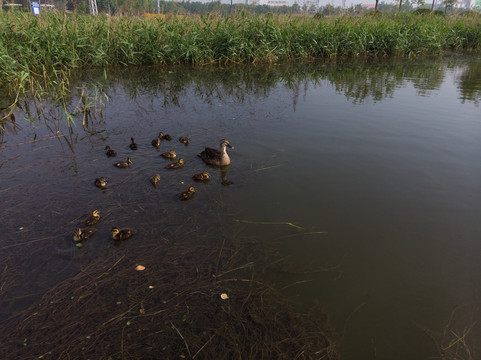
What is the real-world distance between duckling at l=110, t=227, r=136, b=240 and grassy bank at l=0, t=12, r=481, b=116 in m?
7.98

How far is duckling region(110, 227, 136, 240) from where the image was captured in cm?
446

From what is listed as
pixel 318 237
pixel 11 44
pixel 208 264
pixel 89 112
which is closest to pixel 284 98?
pixel 89 112

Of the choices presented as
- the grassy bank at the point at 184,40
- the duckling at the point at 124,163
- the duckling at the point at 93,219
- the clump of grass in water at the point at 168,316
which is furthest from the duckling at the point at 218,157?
the grassy bank at the point at 184,40

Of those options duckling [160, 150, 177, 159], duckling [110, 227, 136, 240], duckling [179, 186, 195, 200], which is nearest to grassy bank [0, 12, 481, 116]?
duckling [160, 150, 177, 159]

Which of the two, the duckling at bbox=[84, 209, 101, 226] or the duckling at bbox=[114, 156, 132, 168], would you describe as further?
the duckling at bbox=[114, 156, 132, 168]

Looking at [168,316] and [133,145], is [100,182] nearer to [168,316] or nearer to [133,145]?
Answer: [133,145]

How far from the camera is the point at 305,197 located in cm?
549

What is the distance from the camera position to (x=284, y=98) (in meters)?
11.2

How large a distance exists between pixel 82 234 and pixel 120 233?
497mm

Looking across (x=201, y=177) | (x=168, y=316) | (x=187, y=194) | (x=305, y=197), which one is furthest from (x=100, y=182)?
(x=305, y=197)

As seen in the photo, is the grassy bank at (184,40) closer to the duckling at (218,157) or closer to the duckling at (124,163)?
the duckling at (124,163)

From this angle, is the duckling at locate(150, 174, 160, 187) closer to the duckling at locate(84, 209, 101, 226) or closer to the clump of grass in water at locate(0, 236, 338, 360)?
the duckling at locate(84, 209, 101, 226)

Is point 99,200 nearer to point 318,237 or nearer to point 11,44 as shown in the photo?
point 318,237

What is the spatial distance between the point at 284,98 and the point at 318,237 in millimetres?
7558
